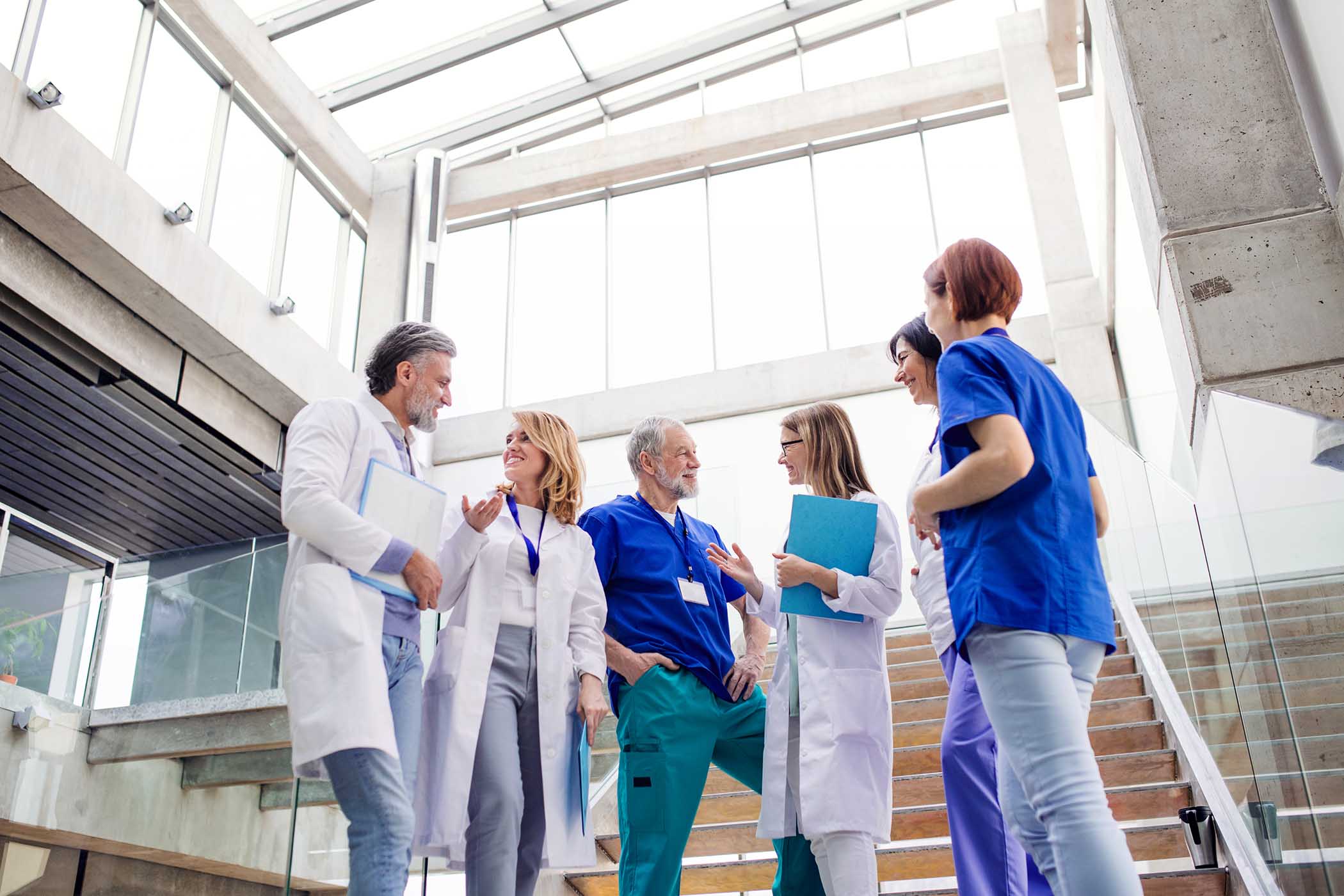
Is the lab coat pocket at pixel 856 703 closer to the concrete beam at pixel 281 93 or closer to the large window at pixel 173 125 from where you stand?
the large window at pixel 173 125

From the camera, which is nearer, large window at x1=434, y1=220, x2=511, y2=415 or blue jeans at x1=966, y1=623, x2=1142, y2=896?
blue jeans at x1=966, y1=623, x2=1142, y2=896

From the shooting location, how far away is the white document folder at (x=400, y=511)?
2520 mm

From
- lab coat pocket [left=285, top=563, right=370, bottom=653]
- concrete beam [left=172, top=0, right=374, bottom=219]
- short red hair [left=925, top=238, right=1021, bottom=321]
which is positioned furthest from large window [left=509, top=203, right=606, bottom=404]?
short red hair [left=925, top=238, right=1021, bottom=321]

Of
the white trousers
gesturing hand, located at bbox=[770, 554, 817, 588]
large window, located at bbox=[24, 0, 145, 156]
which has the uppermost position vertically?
large window, located at bbox=[24, 0, 145, 156]

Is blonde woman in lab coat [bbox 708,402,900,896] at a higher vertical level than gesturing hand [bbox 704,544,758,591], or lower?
lower

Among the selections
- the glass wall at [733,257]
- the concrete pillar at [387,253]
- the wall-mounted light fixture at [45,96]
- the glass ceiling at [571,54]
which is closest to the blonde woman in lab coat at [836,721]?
the wall-mounted light fixture at [45,96]

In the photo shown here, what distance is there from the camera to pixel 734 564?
3119 mm

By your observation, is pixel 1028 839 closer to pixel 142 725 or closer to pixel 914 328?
pixel 914 328

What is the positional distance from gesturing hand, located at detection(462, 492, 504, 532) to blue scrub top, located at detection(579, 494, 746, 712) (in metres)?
0.41

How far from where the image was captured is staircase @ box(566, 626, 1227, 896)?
11.6 feet

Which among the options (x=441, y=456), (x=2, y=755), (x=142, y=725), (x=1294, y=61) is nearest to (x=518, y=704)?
(x=142, y=725)

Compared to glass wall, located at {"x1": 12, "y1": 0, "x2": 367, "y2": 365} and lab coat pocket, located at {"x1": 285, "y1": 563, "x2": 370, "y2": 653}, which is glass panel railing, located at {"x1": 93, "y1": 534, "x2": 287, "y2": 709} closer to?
lab coat pocket, located at {"x1": 285, "y1": 563, "x2": 370, "y2": 653}

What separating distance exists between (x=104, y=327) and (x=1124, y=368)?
8.22m

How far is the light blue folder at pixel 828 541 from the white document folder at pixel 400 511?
2.95 feet
